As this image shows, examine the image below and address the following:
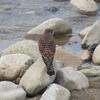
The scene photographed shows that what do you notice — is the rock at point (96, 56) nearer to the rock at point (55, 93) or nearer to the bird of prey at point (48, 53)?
the bird of prey at point (48, 53)

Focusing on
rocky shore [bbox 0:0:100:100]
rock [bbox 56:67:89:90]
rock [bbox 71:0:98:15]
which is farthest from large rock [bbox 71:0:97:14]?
rock [bbox 56:67:89:90]

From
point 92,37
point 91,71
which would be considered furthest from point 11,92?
point 92,37

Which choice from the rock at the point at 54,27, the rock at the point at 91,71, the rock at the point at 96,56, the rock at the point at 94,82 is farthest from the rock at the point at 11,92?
the rock at the point at 54,27

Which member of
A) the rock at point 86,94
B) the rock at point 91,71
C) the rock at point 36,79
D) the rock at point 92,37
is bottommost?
the rock at point 92,37

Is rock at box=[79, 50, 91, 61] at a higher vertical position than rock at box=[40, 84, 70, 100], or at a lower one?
lower


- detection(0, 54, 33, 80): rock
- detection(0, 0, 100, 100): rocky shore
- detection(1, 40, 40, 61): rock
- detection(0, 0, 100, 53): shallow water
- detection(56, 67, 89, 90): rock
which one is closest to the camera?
detection(0, 0, 100, 100): rocky shore

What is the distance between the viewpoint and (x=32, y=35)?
1147 centimetres

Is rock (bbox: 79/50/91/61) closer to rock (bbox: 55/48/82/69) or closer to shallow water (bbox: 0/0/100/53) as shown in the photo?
rock (bbox: 55/48/82/69)

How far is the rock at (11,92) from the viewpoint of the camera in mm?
5930

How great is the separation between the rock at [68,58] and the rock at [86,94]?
197 cm

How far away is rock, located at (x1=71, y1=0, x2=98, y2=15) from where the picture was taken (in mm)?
14445

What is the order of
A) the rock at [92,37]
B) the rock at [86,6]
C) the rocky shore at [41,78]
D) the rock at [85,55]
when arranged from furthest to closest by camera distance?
1. the rock at [86,6]
2. the rock at [92,37]
3. the rock at [85,55]
4. the rocky shore at [41,78]

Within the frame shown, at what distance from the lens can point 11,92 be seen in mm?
6020

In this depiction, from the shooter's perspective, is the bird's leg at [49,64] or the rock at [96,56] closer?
the bird's leg at [49,64]
